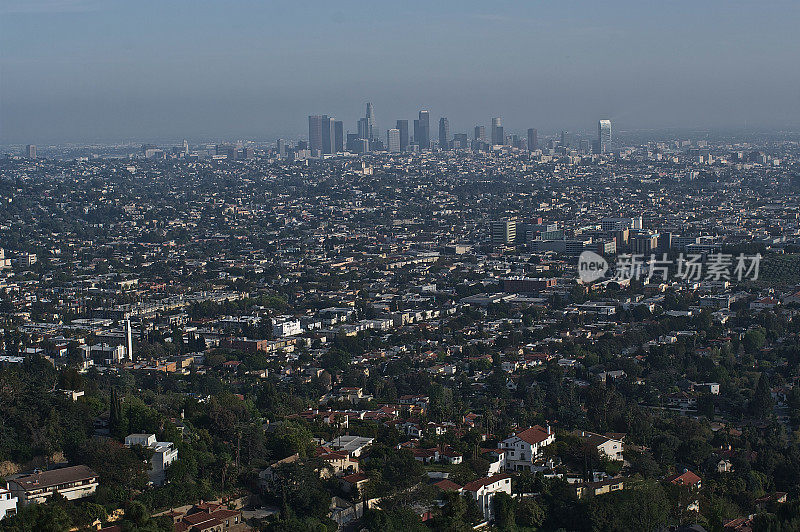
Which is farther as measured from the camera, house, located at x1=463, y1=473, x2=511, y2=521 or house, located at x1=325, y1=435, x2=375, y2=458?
house, located at x1=325, y1=435, x2=375, y2=458

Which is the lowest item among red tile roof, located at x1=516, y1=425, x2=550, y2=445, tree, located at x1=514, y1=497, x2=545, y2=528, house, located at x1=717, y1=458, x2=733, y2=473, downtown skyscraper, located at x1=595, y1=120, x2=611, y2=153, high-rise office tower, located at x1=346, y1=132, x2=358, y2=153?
high-rise office tower, located at x1=346, y1=132, x2=358, y2=153

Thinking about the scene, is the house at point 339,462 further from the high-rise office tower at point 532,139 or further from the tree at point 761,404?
the high-rise office tower at point 532,139

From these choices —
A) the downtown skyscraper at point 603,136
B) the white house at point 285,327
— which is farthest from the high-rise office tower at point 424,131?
the white house at point 285,327

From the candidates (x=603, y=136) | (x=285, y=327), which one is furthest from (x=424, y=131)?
(x=285, y=327)

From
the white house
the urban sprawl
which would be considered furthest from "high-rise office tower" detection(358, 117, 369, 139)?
the white house

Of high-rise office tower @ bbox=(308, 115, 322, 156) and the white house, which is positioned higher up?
the white house

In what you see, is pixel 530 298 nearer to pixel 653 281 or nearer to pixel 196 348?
pixel 653 281

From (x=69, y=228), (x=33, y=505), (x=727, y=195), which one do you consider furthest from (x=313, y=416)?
(x=727, y=195)

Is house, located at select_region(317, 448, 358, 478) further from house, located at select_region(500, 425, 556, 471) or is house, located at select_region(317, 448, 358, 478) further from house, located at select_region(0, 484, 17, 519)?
house, located at select_region(0, 484, 17, 519)
